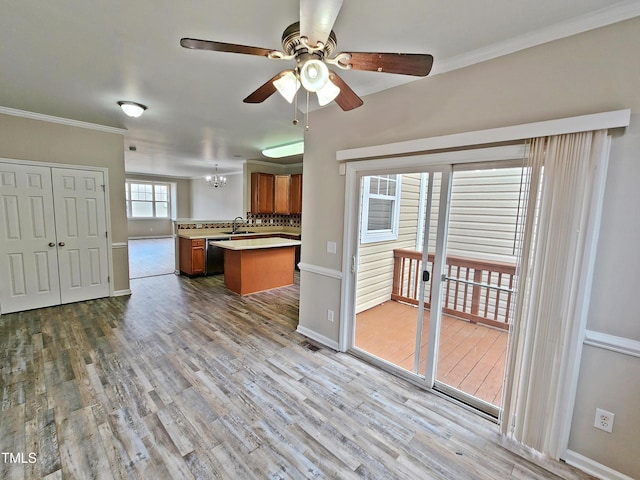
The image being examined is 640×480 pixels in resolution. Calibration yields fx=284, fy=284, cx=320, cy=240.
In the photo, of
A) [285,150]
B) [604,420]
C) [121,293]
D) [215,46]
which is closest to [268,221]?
[285,150]

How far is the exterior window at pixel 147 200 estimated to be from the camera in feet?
35.1

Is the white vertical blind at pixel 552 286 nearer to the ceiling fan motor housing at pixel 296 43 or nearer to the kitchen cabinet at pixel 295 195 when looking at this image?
the ceiling fan motor housing at pixel 296 43

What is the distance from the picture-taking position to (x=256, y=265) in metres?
4.81

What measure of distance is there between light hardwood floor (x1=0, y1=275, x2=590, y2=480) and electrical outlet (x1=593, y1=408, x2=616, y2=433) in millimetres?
304

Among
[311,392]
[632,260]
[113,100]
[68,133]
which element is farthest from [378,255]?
[68,133]

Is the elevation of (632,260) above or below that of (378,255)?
above

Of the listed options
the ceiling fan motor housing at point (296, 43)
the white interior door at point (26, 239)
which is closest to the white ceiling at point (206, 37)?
the ceiling fan motor housing at point (296, 43)

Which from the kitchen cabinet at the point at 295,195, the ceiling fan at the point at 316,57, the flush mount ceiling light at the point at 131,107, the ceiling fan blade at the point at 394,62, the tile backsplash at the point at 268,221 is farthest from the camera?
the tile backsplash at the point at 268,221

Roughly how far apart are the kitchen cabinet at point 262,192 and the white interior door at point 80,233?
10.4ft

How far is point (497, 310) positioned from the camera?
2170 millimetres

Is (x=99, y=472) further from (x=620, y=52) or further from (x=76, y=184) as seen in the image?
(x=76, y=184)

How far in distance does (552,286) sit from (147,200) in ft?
41.2

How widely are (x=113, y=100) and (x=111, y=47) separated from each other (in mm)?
1254

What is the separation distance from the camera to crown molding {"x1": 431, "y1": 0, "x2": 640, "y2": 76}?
1441mm
